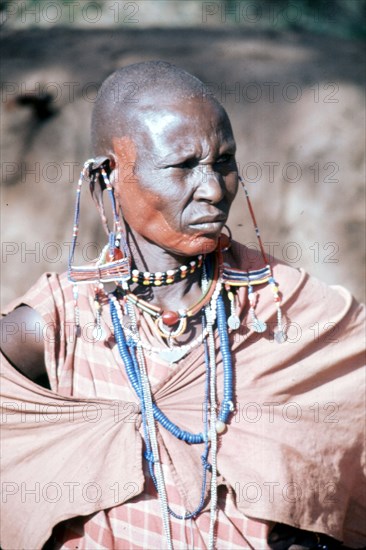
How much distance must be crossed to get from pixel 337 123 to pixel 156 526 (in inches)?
110

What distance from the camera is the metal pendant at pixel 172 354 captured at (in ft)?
9.53

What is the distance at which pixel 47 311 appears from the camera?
291cm

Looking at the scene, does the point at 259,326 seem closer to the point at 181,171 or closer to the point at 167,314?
the point at 167,314

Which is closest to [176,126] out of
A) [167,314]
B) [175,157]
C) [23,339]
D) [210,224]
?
[175,157]

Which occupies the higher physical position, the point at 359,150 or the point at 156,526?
the point at 359,150

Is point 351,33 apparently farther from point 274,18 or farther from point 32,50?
point 32,50

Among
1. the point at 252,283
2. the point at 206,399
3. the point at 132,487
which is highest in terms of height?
the point at 252,283

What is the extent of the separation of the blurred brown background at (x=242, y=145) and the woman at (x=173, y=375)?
1821 millimetres

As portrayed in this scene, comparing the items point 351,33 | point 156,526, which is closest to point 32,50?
point 351,33

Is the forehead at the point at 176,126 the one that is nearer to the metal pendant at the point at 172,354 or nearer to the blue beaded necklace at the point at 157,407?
the blue beaded necklace at the point at 157,407

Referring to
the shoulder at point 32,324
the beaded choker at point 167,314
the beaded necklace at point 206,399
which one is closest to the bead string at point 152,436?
the beaded necklace at point 206,399

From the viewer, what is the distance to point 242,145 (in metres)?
4.86

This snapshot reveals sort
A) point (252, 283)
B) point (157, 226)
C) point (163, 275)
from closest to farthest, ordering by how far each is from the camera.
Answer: point (157, 226) < point (163, 275) < point (252, 283)

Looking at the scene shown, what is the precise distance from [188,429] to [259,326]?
0.41m
